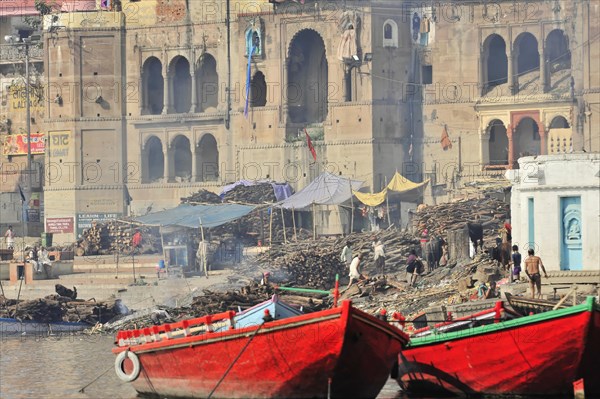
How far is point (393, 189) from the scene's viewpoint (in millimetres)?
54750

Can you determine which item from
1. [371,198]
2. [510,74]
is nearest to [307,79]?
[371,198]

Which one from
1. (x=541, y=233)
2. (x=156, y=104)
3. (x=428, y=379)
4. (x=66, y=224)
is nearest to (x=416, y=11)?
(x=156, y=104)

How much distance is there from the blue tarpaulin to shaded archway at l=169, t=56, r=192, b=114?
385 inches

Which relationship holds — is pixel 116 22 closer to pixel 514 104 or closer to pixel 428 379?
pixel 514 104

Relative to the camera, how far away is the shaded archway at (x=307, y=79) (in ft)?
196

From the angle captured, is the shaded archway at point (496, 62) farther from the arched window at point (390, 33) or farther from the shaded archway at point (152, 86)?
the shaded archway at point (152, 86)

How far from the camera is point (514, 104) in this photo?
55.6 meters

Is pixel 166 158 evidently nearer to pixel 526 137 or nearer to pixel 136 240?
pixel 136 240

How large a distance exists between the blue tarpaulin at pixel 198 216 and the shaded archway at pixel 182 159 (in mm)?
9383

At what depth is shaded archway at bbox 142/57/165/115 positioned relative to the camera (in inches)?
2488

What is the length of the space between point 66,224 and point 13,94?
9.09 m

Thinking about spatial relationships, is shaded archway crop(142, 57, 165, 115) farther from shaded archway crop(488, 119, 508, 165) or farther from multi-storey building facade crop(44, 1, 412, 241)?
shaded archway crop(488, 119, 508, 165)

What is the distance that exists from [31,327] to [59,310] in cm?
93

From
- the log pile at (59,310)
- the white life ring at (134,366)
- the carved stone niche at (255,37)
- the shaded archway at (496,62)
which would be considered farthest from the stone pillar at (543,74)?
the white life ring at (134,366)
